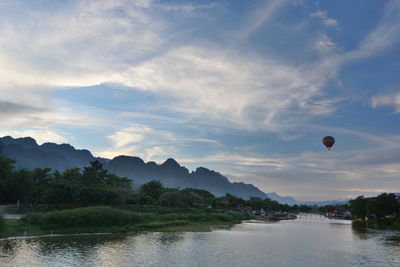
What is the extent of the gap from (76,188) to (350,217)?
372 feet

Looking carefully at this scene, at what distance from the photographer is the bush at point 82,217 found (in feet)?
151

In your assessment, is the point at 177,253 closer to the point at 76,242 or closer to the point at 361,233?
the point at 76,242

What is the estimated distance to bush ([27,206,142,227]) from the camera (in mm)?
46094

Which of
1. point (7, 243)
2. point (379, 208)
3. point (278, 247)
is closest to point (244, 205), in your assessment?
point (379, 208)

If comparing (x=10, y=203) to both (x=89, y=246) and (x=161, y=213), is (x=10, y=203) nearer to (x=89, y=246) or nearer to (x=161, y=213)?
(x=161, y=213)

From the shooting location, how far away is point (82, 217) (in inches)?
1907

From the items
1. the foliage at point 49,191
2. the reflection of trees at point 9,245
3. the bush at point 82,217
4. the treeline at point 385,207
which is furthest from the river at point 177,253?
the treeline at point 385,207

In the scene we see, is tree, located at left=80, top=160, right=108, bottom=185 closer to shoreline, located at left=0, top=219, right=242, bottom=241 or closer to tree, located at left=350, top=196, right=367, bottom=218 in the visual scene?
shoreline, located at left=0, top=219, right=242, bottom=241

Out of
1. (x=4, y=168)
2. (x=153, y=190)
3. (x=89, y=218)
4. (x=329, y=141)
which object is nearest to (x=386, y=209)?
(x=329, y=141)

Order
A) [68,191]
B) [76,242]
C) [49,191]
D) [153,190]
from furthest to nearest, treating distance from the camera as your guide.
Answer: [153,190]
[68,191]
[49,191]
[76,242]

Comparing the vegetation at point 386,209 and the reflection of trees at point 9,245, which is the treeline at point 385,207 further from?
the reflection of trees at point 9,245

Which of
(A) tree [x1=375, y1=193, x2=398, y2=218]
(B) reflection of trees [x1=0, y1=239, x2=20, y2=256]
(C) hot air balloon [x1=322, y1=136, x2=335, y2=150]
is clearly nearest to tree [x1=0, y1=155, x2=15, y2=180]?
(B) reflection of trees [x1=0, y1=239, x2=20, y2=256]

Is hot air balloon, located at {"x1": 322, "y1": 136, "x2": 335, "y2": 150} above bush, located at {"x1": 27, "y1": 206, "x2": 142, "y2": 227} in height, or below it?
above

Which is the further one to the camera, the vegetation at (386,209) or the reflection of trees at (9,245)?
the vegetation at (386,209)
